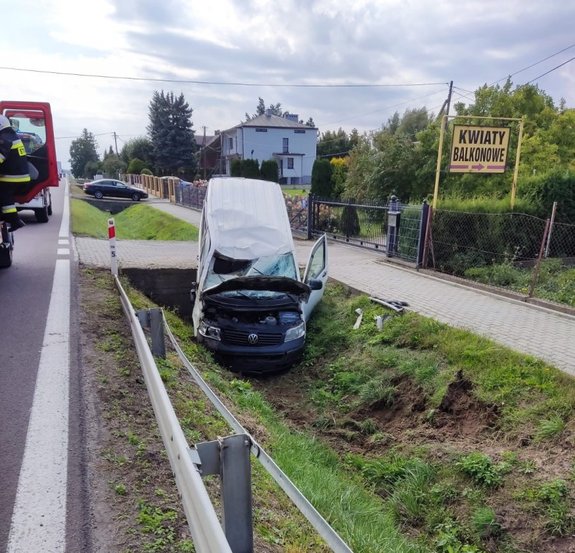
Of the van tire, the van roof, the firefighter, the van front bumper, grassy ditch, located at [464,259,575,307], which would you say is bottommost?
the van front bumper

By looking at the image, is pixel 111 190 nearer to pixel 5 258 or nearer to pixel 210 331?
pixel 5 258

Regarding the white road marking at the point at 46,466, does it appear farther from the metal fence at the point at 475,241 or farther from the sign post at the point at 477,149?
the sign post at the point at 477,149

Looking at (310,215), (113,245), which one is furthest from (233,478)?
(310,215)

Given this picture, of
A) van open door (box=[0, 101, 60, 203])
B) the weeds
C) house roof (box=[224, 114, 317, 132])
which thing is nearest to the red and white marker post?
van open door (box=[0, 101, 60, 203])

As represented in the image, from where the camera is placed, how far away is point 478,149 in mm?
12508

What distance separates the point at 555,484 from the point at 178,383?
141 inches

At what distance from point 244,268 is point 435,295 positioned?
3825 mm

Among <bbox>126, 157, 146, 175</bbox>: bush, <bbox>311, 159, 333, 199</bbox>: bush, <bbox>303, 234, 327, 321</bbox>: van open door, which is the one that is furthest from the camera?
<bbox>126, 157, 146, 175</bbox>: bush

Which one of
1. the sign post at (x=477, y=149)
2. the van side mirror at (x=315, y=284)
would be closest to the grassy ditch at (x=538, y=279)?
the sign post at (x=477, y=149)

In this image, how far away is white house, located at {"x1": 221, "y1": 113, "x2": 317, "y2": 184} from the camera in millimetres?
65062

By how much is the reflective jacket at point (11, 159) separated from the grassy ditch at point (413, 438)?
372 cm

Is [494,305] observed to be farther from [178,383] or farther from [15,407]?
[15,407]

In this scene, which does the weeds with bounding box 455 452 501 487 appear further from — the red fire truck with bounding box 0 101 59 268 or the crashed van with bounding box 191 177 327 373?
the red fire truck with bounding box 0 101 59 268

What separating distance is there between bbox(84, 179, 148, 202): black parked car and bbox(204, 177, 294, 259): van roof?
102 feet
